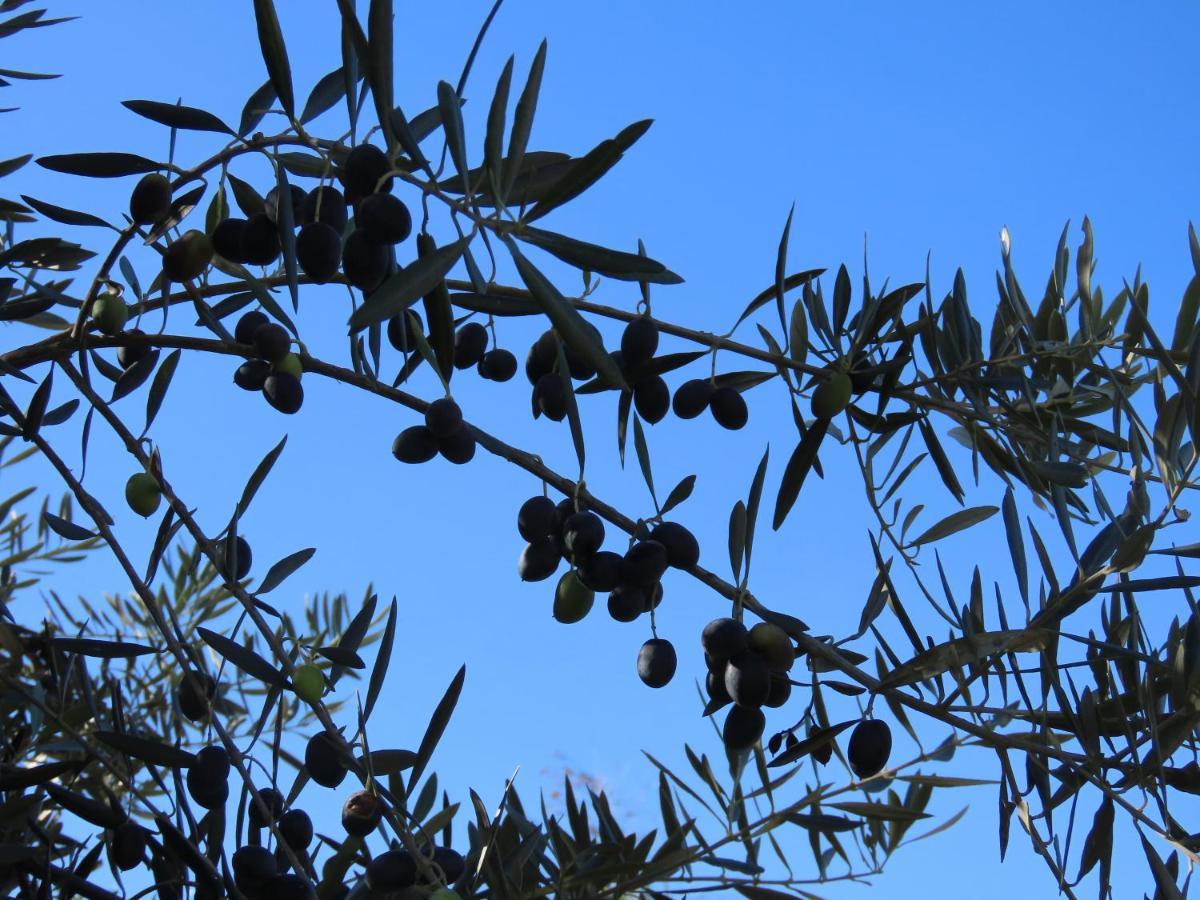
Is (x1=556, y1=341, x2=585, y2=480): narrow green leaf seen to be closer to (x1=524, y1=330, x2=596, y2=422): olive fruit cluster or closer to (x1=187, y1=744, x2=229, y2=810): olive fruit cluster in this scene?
(x1=524, y1=330, x2=596, y2=422): olive fruit cluster

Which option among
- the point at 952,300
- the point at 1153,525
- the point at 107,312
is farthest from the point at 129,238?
the point at 1153,525

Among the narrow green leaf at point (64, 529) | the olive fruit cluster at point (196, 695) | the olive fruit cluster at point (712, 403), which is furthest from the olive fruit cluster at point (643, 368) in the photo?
the narrow green leaf at point (64, 529)

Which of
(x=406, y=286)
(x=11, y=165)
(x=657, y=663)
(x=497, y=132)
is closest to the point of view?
(x=406, y=286)

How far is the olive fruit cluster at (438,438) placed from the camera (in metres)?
1.52

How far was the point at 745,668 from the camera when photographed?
140 cm

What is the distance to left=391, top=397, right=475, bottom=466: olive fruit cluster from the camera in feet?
4.98

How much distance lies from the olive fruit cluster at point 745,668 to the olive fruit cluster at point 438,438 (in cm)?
38

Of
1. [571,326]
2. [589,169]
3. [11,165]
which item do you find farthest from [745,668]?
[11,165]

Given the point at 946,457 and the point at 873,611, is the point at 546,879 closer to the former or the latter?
the point at 873,611

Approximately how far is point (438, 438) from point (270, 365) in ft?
0.90

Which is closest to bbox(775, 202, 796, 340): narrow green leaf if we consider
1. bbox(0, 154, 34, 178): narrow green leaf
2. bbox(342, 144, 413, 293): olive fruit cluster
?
bbox(342, 144, 413, 293): olive fruit cluster

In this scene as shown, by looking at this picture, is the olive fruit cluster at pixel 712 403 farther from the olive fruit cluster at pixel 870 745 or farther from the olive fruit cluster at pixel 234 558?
the olive fruit cluster at pixel 234 558

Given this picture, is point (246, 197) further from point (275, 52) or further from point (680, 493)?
point (680, 493)

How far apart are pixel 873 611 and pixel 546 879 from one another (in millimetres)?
501
